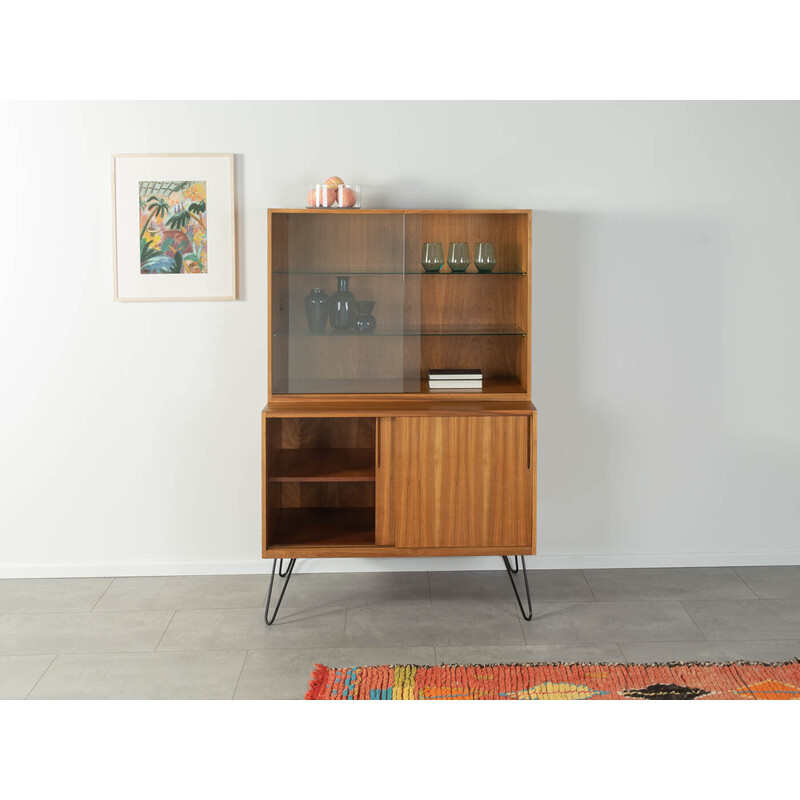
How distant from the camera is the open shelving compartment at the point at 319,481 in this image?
11.3 ft

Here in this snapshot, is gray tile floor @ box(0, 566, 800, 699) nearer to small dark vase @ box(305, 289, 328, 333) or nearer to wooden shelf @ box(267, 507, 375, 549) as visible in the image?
wooden shelf @ box(267, 507, 375, 549)

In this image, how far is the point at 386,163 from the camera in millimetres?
3721

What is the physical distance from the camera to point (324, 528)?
11.8 feet

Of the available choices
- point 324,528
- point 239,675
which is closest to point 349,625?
point 324,528

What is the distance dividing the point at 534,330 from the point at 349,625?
1.49 metres

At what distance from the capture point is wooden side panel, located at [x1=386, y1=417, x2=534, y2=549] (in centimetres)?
336

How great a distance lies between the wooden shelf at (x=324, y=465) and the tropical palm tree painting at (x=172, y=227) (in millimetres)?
903

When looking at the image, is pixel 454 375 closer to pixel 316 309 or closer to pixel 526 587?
pixel 316 309

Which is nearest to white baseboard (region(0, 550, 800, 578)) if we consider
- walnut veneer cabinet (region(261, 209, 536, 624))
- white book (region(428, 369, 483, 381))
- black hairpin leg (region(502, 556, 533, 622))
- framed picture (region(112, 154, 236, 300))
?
black hairpin leg (region(502, 556, 533, 622))

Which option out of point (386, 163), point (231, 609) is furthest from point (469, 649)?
point (386, 163)

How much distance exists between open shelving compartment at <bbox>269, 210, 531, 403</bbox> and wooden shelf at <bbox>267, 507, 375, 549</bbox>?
0.53 m

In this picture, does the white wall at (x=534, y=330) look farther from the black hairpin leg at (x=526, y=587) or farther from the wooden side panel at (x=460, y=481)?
the wooden side panel at (x=460, y=481)

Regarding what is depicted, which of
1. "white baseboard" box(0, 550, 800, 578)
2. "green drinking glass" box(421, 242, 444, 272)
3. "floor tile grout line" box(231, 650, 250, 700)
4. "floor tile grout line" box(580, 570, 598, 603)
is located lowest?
"floor tile grout line" box(231, 650, 250, 700)

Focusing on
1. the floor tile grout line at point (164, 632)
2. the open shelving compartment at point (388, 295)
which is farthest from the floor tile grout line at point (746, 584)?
the floor tile grout line at point (164, 632)
